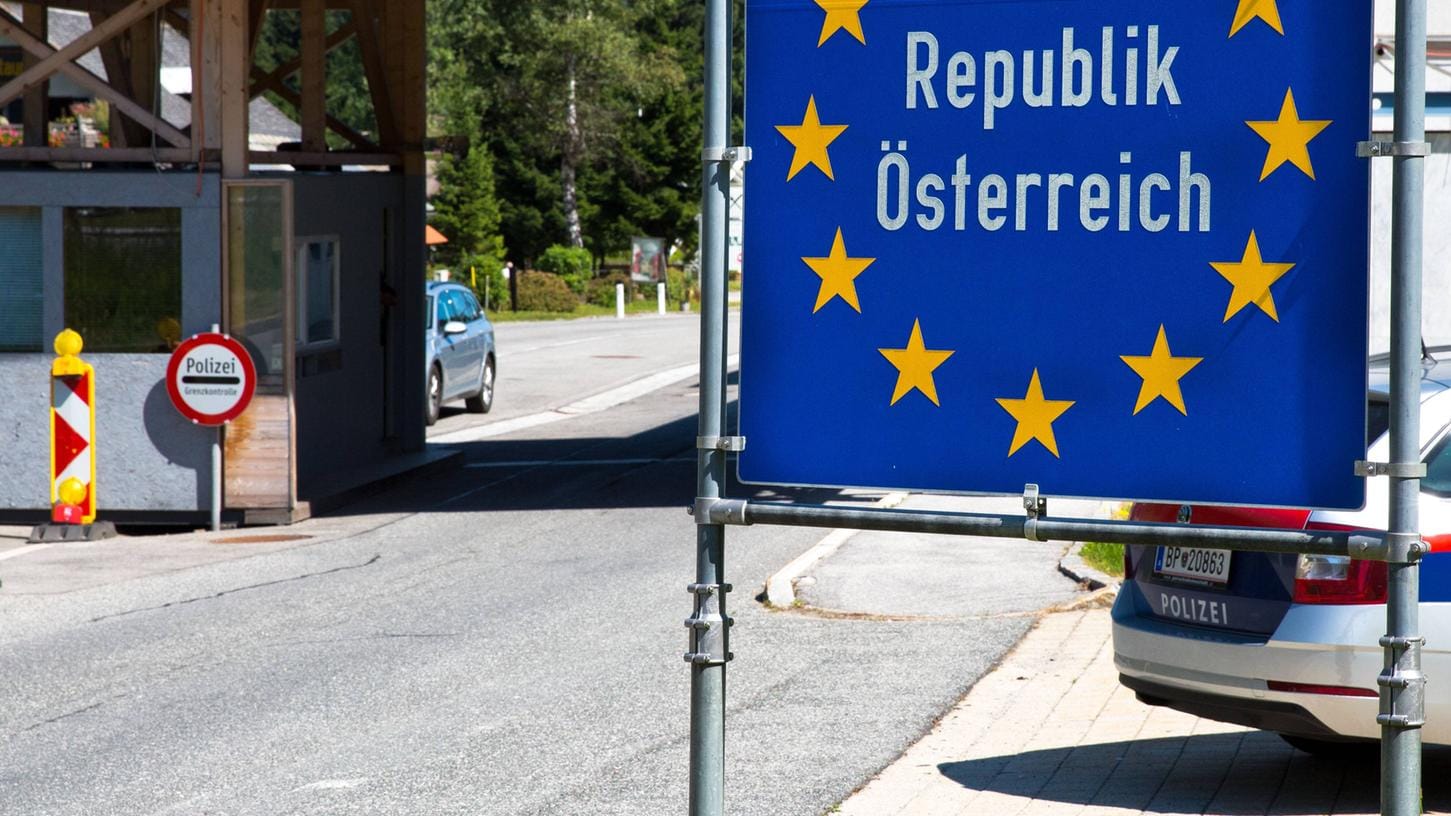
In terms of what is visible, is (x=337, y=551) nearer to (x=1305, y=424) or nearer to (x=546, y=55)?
(x=1305, y=424)

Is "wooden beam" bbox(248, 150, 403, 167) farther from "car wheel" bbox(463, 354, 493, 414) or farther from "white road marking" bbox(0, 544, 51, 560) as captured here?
"car wheel" bbox(463, 354, 493, 414)

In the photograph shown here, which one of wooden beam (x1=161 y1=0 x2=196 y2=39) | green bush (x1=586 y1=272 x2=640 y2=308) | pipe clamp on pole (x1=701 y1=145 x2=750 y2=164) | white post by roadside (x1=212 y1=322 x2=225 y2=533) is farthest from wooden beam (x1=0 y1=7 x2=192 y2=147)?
green bush (x1=586 y1=272 x2=640 y2=308)

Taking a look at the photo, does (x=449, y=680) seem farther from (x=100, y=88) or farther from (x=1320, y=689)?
(x=100, y=88)

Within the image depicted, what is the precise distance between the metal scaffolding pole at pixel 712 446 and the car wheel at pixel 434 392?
2033cm

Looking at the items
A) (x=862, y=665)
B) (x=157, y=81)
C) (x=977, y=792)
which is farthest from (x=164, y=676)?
(x=157, y=81)

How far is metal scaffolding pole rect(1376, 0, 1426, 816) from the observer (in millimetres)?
3436

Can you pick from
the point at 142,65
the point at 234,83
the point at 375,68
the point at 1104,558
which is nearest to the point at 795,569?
the point at 1104,558

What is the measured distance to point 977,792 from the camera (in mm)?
6844

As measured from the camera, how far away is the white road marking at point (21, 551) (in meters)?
13.8

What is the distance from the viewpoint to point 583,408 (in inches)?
1060

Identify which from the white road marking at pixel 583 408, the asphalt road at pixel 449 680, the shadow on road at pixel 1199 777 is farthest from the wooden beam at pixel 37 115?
the shadow on road at pixel 1199 777

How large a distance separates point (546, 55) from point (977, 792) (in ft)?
211

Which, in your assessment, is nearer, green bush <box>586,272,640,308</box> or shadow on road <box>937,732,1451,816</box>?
shadow on road <box>937,732,1451,816</box>

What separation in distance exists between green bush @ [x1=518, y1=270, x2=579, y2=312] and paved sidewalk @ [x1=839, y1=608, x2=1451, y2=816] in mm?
51887
